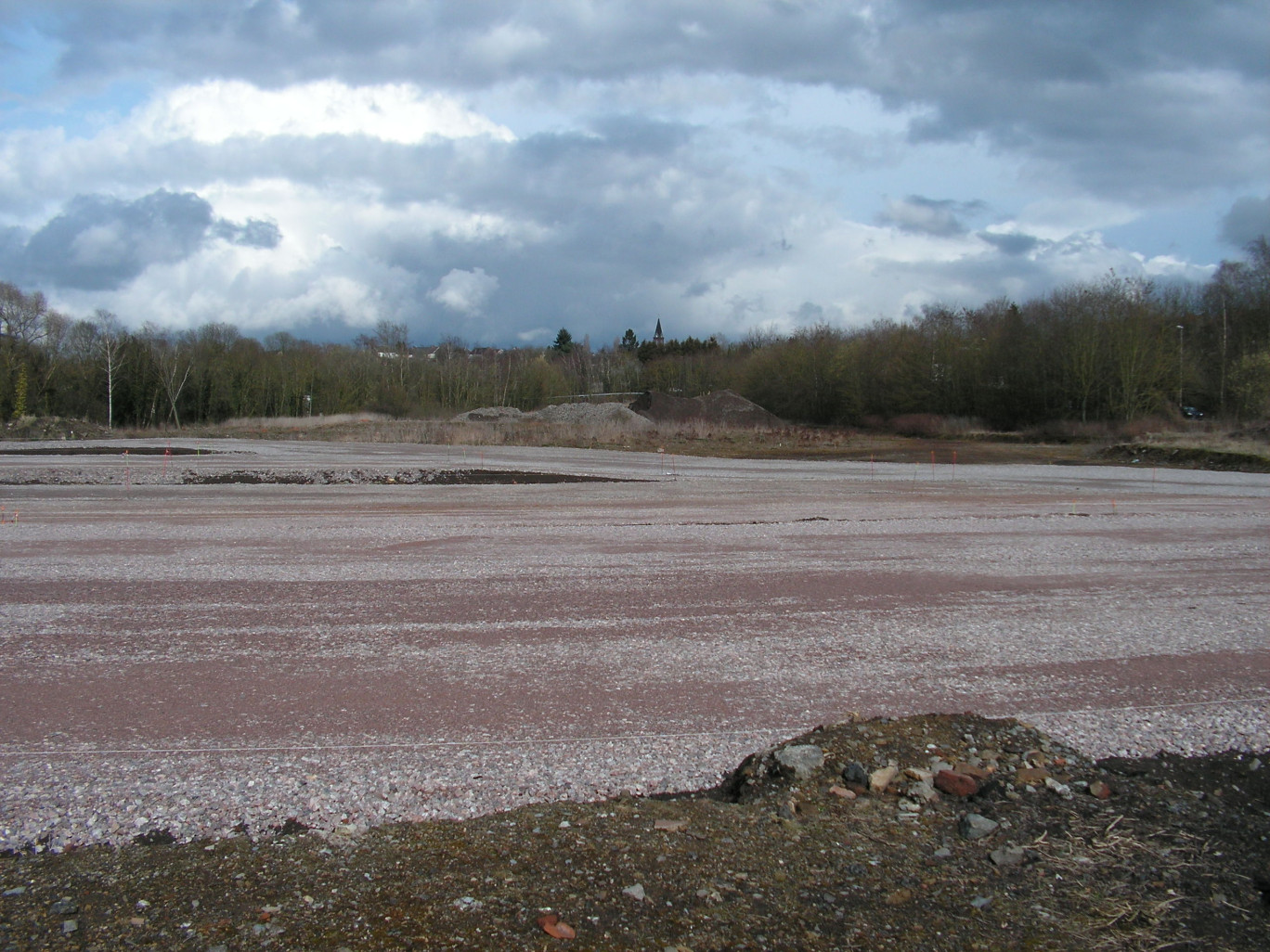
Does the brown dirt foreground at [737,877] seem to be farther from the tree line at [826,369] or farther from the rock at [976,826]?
the tree line at [826,369]

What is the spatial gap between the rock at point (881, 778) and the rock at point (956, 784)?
0.23 metres

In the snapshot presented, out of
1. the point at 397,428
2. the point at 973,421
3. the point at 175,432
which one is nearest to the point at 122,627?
the point at 397,428

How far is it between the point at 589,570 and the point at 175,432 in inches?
2231

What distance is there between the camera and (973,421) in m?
62.8

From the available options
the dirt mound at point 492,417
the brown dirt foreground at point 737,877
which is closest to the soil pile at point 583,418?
the dirt mound at point 492,417

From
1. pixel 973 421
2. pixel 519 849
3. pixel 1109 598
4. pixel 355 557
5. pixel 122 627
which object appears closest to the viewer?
pixel 519 849

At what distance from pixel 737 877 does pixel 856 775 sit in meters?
1.24

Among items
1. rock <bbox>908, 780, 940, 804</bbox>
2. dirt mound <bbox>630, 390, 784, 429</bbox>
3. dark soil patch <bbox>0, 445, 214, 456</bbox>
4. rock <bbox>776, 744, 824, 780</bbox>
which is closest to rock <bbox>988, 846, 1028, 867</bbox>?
rock <bbox>908, 780, 940, 804</bbox>

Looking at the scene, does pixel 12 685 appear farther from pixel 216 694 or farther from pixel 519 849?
pixel 519 849

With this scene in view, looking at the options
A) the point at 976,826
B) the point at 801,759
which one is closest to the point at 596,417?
the point at 801,759

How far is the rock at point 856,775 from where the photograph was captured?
459 centimetres

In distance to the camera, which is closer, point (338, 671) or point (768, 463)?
point (338, 671)

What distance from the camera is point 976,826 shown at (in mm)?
4113

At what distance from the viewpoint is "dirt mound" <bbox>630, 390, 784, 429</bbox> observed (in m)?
67.4
